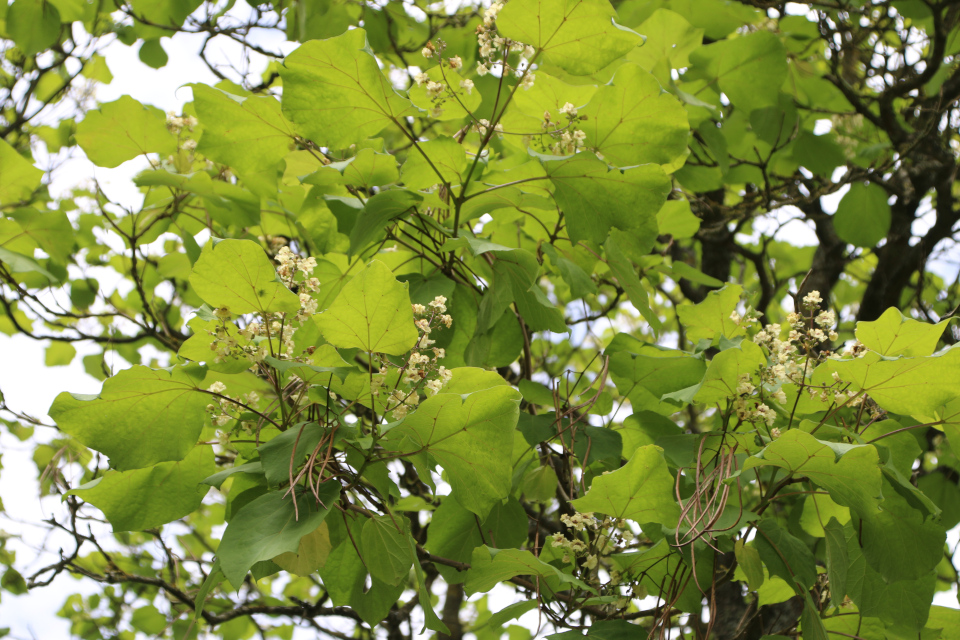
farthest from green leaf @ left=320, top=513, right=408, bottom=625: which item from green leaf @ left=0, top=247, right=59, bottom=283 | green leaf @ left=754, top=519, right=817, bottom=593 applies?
green leaf @ left=0, top=247, right=59, bottom=283

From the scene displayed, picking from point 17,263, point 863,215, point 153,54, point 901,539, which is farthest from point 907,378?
point 153,54

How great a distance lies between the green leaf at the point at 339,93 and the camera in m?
1.13

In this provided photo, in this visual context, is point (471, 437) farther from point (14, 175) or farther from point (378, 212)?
point (14, 175)

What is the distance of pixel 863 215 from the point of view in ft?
7.50

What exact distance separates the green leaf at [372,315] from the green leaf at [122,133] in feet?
3.35

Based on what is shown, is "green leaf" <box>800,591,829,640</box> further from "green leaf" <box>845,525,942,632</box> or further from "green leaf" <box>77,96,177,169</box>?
"green leaf" <box>77,96,177,169</box>

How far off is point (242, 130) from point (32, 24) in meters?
1.46

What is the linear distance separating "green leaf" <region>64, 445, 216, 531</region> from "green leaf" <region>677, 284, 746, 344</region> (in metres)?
0.95

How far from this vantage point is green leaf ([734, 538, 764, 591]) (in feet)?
3.77

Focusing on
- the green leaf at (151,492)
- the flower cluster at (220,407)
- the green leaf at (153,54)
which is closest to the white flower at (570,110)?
the flower cluster at (220,407)

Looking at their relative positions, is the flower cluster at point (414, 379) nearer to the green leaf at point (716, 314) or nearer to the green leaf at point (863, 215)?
the green leaf at point (716, 314)

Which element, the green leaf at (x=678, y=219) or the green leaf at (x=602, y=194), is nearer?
the green leaf at (x=602, y=194)

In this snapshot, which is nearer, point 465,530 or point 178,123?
point 465,530

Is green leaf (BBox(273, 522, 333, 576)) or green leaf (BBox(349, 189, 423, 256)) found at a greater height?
green leaf (BBox(349, 189, 423, 256))
